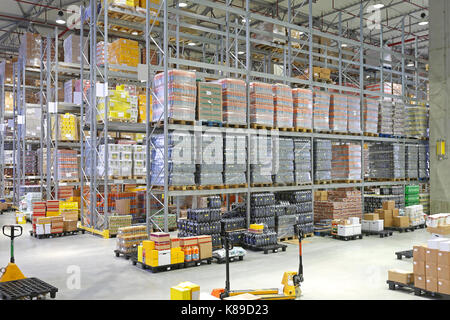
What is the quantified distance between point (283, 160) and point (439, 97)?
8063mm

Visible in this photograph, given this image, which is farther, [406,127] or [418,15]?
[418,15]

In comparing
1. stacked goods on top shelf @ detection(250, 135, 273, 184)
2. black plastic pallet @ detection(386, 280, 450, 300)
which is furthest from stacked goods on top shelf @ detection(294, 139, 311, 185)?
black plastic pallet @ detection(386, 280, 450, 300)

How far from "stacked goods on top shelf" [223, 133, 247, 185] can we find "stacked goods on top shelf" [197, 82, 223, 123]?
634 millimetres

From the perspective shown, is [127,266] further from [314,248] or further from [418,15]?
[418,15]

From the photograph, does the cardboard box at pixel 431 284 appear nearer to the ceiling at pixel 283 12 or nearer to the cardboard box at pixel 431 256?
the cardboard box at pixel 431 256

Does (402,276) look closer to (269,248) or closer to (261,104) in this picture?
(269,248)

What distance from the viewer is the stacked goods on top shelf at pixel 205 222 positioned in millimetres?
9391

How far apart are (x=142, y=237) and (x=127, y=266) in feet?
3.73

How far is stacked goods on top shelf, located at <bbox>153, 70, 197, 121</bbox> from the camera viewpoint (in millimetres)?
9312

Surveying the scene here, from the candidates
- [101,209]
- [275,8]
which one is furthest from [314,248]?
[275,8]

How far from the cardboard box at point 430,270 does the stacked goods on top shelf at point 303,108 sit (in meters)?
6.14

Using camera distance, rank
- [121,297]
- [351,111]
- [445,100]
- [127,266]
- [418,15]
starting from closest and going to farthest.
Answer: [121,297] → [127,266] → [351,111] → [445,100] → [418,15]

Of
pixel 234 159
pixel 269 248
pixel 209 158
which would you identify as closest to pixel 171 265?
pixel 269 248
